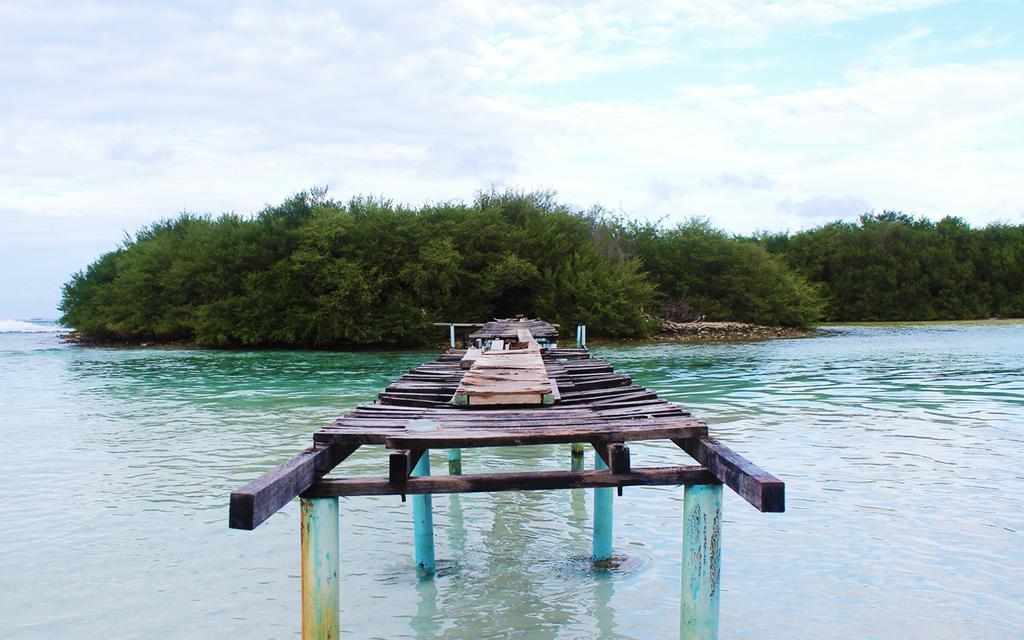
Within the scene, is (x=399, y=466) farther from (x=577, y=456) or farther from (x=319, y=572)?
(x=577, y=456)

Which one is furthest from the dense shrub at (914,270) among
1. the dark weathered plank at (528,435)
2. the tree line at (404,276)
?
the dark weathered plank at (528,435)

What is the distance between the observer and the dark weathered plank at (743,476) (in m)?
3.03

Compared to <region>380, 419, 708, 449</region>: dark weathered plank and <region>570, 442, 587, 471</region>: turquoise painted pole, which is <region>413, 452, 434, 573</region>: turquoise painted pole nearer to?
<region>380, 419, 708, 449</region>: dark weathered plank

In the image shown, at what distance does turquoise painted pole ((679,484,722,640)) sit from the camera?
11.6 ft

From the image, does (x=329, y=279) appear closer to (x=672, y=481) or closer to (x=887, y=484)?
(x=887, y=484)

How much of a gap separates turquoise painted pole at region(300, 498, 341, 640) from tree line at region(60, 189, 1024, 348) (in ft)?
104

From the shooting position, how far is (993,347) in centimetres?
2752

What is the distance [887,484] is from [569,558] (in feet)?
12.3

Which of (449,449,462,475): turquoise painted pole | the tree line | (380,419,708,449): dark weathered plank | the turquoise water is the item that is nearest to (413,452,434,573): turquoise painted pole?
the turquoise water

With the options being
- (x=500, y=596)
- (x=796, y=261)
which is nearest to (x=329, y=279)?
(x=500, y=596)

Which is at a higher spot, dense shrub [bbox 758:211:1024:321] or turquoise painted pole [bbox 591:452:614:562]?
dense shrub [bbox 758:211:1024:321]

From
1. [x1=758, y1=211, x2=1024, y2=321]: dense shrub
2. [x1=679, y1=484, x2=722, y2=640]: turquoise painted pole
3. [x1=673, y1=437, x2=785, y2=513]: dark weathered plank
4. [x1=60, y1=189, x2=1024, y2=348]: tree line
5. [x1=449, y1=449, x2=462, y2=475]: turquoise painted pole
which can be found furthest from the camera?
[x1=758, y1=211, x2=1024, y2=321]: dense shrub

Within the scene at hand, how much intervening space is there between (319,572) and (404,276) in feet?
107

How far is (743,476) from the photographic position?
3.20 m
